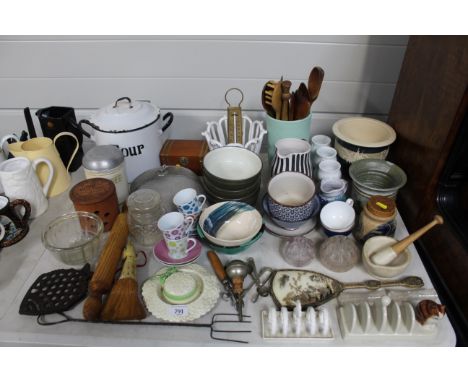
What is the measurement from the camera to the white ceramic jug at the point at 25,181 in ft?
2.88

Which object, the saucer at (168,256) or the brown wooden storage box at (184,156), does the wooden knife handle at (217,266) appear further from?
the brown wooden storage box at (184,156)

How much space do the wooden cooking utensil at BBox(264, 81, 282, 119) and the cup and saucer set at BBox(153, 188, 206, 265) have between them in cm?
31

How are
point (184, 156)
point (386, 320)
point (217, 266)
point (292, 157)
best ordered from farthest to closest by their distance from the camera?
point (184, 156), point (292, 157), point (217, 266), point (386, 320)

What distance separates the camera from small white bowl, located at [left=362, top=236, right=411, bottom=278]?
0.76m

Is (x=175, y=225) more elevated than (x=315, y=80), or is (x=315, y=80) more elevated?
(x=315, y=80)

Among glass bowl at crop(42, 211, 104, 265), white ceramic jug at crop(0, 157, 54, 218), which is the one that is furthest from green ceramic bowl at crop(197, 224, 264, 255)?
white ceramic jug at crop(0, 157, 54, 218)

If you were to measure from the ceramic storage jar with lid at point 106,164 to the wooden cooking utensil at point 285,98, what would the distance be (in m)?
0.43

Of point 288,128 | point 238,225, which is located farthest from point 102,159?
point 288,128

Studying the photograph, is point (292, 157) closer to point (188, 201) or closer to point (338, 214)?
point (338, 214)

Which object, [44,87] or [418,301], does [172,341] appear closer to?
[418,301]

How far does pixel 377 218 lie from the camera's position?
80 centimetres

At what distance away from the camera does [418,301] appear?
73cm

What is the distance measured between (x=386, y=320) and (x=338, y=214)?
272 millimetres

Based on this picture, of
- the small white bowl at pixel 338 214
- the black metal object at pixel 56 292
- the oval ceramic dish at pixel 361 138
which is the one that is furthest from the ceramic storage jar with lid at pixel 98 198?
the oval ceramic dish at pixel 361 138
